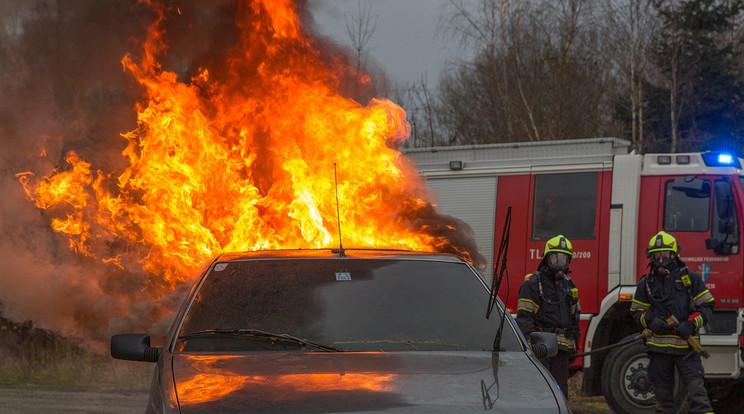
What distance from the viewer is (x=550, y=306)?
985 cm

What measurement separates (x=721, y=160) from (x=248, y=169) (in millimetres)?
5102

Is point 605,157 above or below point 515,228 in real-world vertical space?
above

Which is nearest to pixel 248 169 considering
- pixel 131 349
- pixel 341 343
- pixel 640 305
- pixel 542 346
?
pixel 640 305

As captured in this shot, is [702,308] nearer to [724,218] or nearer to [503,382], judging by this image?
[724,218]

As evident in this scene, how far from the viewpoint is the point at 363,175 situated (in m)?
12.3

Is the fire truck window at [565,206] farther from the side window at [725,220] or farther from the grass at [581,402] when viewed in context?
the grass at [581,402]

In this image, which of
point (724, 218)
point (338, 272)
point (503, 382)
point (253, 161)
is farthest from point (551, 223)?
point (503, 382)

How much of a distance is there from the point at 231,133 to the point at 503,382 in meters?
7.89

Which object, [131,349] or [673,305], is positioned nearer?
[131,349]

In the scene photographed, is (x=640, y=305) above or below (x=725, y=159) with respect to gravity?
below

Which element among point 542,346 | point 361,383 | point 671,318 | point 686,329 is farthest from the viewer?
point 671,318

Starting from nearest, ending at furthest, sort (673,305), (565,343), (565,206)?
(673,305)
(565,343)
(565,206)

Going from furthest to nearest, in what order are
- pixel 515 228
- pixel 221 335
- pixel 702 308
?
1. pixel 515 228
2. pixel 702 308
3. pixel 221 335

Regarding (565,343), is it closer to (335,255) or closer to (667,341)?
(667,341)
